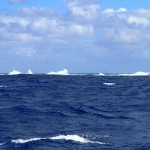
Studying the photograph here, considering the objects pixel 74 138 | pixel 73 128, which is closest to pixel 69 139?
pixel 74 138

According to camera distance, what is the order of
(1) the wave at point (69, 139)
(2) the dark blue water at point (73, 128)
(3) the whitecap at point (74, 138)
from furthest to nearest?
(3) the whitecap at point (74, 138)
(1) the wave at point (69, 139)
(2) the dark blue water at point (73, 128)

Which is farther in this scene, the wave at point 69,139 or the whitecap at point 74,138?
the whitecap at point 74,138

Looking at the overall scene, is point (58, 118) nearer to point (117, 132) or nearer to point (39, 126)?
point (39, 126)

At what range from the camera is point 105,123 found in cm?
3447

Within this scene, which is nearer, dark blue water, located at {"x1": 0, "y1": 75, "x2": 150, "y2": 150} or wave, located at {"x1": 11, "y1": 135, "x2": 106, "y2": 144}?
dark blue water, located at {"x1": 0, "y1": 75, "x2": 150, "y2": 150}

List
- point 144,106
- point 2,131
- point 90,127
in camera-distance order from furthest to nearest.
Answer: point 144,106 < point 90,127 < point 2,131

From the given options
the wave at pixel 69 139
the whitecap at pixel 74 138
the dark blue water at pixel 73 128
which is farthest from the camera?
the whitecap at pixel 74 138

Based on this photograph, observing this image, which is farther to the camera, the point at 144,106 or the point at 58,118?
the point at 144,106

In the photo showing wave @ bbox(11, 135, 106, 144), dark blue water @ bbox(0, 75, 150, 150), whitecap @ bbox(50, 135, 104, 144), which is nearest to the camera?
dark blue water @ bbox(0, 75, 150, 150)

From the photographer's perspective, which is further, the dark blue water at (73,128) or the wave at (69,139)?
the wave at (69,139)

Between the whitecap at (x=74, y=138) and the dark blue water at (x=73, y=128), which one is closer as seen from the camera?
the dark blue water at (x=73, y=128)

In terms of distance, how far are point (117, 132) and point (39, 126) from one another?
552cm

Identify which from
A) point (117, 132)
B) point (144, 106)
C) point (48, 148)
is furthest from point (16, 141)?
point (144, 106)

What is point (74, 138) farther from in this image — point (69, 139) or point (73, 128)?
point (73, 128)
